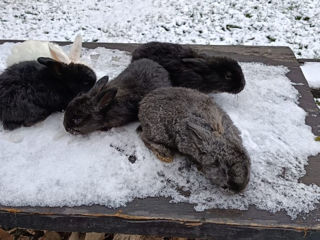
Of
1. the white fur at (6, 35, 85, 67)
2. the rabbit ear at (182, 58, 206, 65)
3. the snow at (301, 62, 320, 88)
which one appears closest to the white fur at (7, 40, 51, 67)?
the white fur at (6, 35, 85, 67)

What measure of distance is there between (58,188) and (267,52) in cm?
248

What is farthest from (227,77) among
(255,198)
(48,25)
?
(48,25)

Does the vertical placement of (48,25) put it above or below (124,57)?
below

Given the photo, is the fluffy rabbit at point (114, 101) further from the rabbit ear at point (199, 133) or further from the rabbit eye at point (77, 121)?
the rabbit ear at point (199, 133)

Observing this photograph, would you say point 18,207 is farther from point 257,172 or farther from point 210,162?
point 257,172

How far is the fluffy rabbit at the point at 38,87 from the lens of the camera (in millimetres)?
2797

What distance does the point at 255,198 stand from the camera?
234cm

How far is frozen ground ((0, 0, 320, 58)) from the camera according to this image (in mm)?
5785

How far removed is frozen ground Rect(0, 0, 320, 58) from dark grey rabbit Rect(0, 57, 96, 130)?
9.76 ft

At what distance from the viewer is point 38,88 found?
2.90m

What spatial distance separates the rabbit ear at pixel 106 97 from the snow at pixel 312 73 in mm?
2150

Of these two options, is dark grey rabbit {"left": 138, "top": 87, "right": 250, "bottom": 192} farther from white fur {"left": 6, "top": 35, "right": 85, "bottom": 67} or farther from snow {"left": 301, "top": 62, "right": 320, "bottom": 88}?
snow {"left": 301, "top": 62, "right": 320, "bottom": 88}

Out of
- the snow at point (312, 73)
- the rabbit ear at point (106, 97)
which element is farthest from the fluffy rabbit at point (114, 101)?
the snow at point (312, 73)

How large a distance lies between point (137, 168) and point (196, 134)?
0.50 metres
